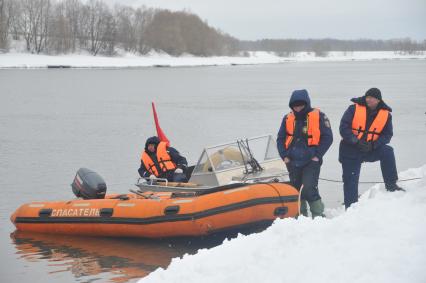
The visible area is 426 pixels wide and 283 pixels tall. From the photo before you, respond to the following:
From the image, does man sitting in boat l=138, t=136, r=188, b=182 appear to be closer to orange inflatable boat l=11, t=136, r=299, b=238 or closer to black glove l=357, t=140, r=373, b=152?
orange inflatable boat l=11, t=136, r=299, b=238

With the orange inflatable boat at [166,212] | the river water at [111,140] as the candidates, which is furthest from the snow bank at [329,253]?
the river water at [111,140]

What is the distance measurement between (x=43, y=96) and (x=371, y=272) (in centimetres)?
2720

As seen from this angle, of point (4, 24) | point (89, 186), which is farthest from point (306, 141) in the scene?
point (4, 24)

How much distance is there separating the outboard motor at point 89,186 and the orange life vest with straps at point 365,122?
11.1ft

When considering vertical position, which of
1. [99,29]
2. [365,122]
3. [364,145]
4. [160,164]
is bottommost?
[160,164]

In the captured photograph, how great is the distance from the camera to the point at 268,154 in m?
7.89

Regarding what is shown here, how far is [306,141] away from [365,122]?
616mm

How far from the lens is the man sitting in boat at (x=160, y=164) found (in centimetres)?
827

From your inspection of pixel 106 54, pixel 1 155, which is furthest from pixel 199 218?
pixel 106 54

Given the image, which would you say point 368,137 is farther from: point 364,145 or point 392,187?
point 392,187

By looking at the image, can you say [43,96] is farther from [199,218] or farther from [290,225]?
[290,225]

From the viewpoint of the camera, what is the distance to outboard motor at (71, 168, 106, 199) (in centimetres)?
792

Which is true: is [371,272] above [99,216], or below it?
above

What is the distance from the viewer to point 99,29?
7494cm
